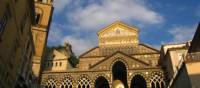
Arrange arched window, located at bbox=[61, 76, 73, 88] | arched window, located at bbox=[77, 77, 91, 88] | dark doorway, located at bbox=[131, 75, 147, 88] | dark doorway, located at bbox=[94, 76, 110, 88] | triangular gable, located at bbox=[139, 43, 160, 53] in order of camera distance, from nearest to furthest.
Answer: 1. arched window, located at bbox=[77, 77, 91, 88]
2. arched window, located at bbox=[61, 76, 73, 88]
3. dark doorway, located at bbox=[94, 76, 110, 88]
4. dark doorway, located at bbox=[131, 75, 147, 88]
5. triangular gable, located at bbox=[139, 43, 160, 53]

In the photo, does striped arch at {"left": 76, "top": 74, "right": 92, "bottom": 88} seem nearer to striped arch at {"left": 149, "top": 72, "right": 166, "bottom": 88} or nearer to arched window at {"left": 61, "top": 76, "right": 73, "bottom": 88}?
arched window at {"left": 61, "top": 76, "right": 73, "bottom": 88}

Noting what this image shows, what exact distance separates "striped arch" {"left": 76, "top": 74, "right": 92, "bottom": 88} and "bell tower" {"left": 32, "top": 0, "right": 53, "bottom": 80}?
16.7 ft

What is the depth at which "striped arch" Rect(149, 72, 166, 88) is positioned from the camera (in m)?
29.4

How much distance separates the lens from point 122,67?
32906 millimetres

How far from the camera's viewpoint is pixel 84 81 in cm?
3100

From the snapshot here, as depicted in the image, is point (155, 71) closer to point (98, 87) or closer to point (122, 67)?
point (122, 67)

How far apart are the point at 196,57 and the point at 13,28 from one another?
38.4ft

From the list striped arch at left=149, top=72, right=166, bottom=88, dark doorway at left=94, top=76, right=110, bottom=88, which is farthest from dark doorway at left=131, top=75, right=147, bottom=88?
dark doorway at left=94, top=76, right=110, bottom=88

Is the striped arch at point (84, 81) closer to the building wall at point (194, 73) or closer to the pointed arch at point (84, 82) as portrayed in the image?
the pointed arch at point (84, 82)

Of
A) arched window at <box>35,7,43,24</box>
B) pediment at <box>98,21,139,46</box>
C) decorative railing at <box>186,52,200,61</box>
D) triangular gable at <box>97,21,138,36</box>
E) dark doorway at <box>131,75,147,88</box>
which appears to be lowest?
dark doorway at <box>131,75,147,88</box>

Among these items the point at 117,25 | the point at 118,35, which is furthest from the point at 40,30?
the point at 117,25

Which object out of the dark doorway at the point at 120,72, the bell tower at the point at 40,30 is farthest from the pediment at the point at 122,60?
the bell tower at the point at 40,30

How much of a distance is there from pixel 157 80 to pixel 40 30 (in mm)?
16976

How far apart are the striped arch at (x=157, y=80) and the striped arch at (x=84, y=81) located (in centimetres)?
724
